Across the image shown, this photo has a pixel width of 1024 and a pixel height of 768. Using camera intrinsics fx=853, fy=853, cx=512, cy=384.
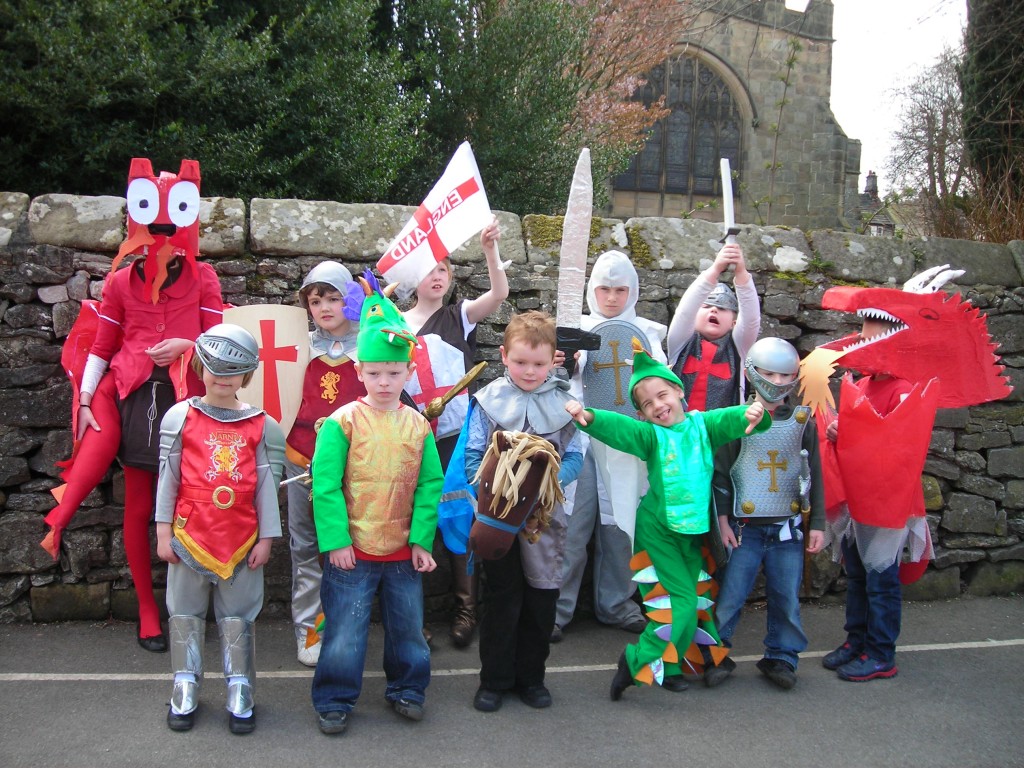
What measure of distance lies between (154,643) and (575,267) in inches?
96.5

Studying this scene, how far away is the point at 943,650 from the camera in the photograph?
4113 millimetres

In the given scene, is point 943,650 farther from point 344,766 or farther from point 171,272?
point 171,272

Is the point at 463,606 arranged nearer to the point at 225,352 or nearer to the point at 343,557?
the point at 343,557

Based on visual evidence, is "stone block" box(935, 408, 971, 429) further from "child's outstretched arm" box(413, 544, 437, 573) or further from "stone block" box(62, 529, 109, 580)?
"stone block" box(62, 529, 109, 580)

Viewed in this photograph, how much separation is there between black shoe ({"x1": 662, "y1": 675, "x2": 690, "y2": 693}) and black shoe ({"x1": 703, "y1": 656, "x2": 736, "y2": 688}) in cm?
9

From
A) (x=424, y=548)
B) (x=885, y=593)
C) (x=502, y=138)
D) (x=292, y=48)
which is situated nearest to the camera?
(x=424, y=548)

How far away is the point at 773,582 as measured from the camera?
3.60 m

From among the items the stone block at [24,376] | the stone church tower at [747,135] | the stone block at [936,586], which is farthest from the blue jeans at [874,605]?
the stone church tower at [747,135]

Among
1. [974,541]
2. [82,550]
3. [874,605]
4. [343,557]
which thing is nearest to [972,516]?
[974,541]

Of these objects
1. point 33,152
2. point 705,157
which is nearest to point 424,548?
point 33,152

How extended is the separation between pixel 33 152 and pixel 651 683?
200 inches

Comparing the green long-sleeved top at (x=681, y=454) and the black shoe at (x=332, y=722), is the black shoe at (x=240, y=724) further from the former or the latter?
the green long-sleeved top at (x=681, y=454)

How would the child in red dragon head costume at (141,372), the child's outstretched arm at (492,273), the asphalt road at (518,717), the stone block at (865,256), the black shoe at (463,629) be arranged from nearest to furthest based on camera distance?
the asphalt road at (518,717) < the child in red dragon head costume at (141,372) < the child's outstretched arm at (492,273) < the black shoe at (463,629) < the stone block at (865,256)

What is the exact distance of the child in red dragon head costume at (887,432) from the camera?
11.8 feet
